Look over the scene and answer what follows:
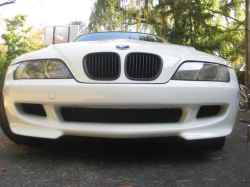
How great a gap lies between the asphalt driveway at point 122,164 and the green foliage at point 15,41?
28.9 metres

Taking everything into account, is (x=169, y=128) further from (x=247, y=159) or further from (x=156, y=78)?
(x=247, y=159)

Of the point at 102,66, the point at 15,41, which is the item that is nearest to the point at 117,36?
the point at 102,66

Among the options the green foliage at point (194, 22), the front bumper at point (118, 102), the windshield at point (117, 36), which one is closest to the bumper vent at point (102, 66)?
the front bumper at point (118, 102)

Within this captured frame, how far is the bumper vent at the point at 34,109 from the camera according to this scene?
7.06ft

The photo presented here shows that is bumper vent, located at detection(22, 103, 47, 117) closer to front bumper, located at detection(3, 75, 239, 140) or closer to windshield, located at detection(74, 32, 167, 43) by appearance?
front bumper, located at detection(3, 75, 239, 140)

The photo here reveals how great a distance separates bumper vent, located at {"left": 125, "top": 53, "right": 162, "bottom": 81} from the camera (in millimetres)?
2048

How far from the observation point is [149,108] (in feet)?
6.57

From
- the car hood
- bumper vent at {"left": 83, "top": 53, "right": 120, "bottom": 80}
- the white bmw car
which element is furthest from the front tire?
bumper vent at {"left": 83, "top": 53, "right": 120, "bottom": 80}

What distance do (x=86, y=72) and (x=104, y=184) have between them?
836 millimetres

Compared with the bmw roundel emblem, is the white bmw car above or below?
below

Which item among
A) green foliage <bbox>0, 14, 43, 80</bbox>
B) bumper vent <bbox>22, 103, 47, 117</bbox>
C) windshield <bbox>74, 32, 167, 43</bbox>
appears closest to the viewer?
bumper vent <bbox>22, 103, 47, 117</bbox>

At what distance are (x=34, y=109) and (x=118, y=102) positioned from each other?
740mm

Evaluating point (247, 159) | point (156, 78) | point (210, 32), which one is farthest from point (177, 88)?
point (210, 32)

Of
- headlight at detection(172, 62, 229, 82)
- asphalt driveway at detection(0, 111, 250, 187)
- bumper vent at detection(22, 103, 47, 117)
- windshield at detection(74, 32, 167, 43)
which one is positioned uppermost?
windshield at detection(74, 32, 167, 43)
